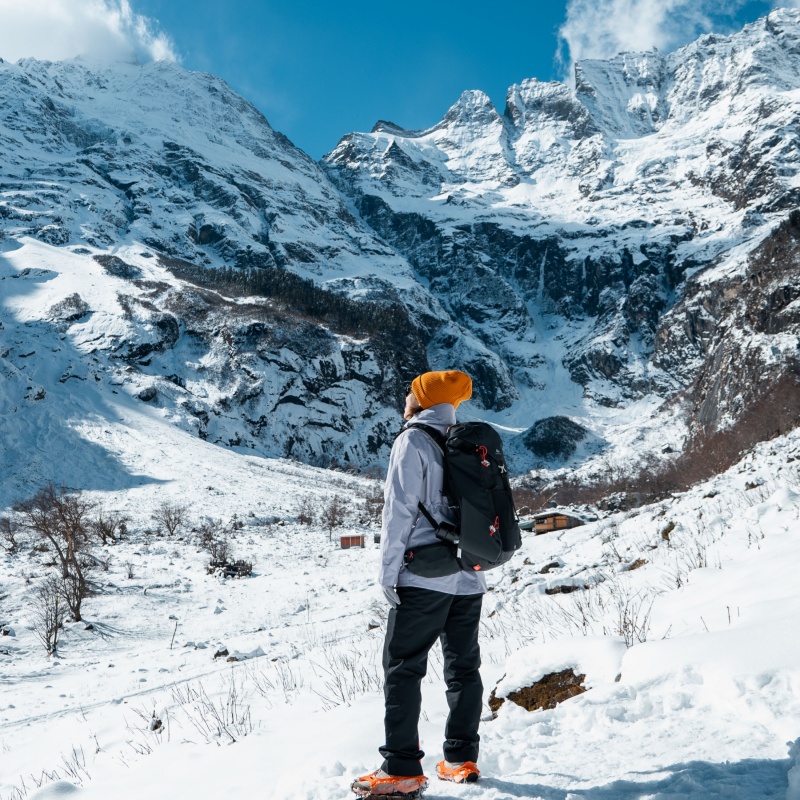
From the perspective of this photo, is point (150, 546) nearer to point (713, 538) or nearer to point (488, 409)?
point (713, 538)

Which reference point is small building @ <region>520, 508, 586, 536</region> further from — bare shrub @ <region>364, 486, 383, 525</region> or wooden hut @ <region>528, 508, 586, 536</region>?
bare shrub @ <region>364, 486, 383, 525</region>

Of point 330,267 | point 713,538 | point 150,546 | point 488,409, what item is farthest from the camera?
point 330,267

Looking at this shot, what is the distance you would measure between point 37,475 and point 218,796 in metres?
63.0

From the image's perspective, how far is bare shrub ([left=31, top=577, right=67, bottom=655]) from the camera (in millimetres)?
17688

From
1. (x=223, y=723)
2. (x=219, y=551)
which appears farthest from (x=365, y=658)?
(x=219, y=551)

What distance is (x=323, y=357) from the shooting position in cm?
10475

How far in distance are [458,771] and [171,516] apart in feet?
142

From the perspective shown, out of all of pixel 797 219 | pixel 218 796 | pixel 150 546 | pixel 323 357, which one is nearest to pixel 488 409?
pixel 323 357

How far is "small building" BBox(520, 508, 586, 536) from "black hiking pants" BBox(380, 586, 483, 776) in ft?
94.2

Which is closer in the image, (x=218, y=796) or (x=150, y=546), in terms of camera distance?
(x=218, y=796)

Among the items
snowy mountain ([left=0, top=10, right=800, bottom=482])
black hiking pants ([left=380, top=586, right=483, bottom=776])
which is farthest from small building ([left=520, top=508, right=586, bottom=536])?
snowy mountain ([left=0, top=10, right=800, bottom=482])

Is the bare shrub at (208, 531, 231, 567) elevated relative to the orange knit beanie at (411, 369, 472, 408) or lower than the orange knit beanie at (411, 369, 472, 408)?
lower

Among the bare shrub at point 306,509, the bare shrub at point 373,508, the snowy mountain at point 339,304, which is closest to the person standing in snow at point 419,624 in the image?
the bare shrub at point 373,508

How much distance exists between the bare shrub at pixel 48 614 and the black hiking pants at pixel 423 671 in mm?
17662
